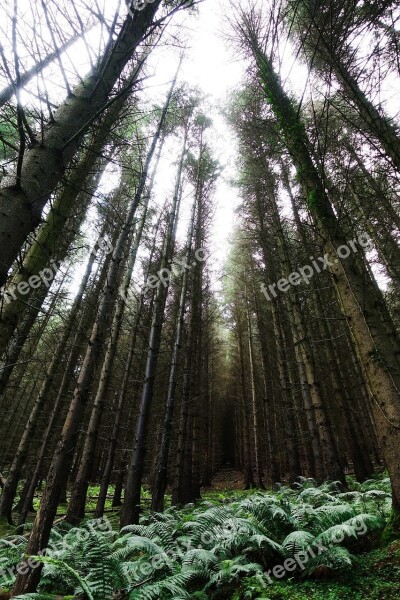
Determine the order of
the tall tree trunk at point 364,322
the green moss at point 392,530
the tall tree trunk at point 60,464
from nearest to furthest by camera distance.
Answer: the tall tree trunk at point 60,464
the green moss at point 392,530
the tall tree trunk at point 364,322

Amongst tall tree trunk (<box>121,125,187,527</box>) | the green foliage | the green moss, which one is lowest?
the green foliage

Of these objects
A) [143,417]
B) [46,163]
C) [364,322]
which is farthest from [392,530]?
[143,417]

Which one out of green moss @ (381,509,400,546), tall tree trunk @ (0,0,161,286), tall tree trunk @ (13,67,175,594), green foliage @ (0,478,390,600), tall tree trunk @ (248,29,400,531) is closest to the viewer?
tall tree trunk @ (0,0,161,286)

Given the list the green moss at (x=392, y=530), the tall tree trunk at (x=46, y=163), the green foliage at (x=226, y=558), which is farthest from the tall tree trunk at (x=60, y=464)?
the green moss at (x=392, y=530)

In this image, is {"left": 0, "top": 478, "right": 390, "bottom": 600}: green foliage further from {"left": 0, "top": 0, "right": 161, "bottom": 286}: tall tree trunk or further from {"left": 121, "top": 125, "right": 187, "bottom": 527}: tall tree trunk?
{"left": 0, "top": 0, "right": 161, "bottom": 286}: tall tree trunk

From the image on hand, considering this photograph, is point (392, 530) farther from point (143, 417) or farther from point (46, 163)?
point (143, 417)

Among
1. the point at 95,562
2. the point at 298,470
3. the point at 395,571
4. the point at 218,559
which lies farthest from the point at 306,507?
the point at 298,470

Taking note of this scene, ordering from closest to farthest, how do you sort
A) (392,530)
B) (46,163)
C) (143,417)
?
(46,163)
(392,530)
(143,417)

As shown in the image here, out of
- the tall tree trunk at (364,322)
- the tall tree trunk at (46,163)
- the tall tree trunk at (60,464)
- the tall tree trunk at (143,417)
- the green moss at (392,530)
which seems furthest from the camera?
the tall tree trunk at (143,417)

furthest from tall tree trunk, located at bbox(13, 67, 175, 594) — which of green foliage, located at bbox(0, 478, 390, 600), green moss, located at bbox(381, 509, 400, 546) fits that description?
green moss, located at bbox(381, 509, 400, 546)

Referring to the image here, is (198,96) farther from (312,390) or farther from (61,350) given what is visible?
(312,390)

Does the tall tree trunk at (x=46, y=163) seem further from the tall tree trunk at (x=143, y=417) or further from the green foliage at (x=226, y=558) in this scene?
the tall tree trunk at (x=143, y=417)

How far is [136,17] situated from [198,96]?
10.4 m

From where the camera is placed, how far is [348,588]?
246 centimetres
